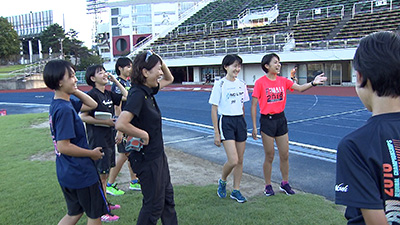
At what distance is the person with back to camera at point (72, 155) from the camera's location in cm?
295

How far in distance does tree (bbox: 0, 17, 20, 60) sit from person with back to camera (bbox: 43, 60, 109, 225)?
225 ft

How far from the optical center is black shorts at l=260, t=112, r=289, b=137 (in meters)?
4.95

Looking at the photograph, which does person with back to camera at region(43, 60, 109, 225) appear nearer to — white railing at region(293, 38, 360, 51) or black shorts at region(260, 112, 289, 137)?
black shorts at region(260, 112, 289, 137)

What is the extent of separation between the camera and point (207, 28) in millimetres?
42938

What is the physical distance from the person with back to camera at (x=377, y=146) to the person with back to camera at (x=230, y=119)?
3.36 m

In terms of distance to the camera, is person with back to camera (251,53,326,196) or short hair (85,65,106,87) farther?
person with back to camera (251,53,326,196)

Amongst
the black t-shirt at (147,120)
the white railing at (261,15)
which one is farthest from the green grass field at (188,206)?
the white railing at (261,15)

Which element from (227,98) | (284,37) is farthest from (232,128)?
(284,37)

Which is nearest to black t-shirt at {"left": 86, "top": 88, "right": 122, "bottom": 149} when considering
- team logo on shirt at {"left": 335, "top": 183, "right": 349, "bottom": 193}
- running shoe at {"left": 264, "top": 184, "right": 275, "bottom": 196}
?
running shoe at {"left": 264, "top": 184, "right": 275, "bottom": 196}

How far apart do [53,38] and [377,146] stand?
253 feet

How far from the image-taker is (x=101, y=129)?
4.40m

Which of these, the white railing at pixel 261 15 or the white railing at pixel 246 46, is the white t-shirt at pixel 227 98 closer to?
the white railing at pixel 246 46

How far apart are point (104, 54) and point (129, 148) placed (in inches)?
3747

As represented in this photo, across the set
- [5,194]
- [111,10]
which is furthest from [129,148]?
[111,10]
